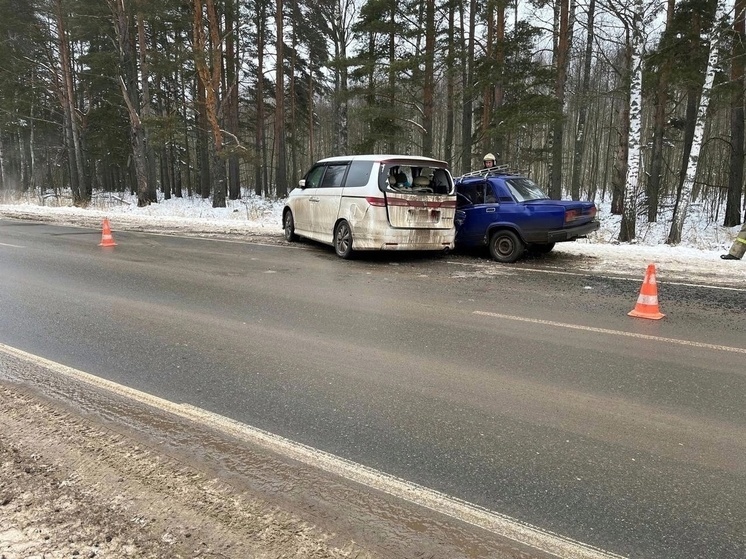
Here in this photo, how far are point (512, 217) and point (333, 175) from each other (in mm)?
3863

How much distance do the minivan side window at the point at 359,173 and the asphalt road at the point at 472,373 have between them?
2.24 meters

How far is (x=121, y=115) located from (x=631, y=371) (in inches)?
1550

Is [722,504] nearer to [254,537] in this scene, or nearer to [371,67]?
[254,537]

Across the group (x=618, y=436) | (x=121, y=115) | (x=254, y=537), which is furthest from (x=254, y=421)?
(x=121, y=115)

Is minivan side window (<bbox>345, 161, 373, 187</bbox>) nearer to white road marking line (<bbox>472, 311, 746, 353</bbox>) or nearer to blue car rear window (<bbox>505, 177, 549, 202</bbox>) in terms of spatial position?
blue car rear window (<bbox>505, 177, 549, 202</bbox>)

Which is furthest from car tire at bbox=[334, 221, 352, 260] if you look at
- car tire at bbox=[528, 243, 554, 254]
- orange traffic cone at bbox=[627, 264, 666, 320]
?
orange traffic cone at bbox=[627, 264, 666, 320]

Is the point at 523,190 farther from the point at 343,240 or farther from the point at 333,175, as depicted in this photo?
the point at 333,175

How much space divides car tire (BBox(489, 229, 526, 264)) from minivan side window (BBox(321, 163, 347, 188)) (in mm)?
3398

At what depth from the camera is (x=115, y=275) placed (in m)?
8.80

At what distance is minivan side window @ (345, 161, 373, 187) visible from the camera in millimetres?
10125

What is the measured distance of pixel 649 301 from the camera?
6.49 meters

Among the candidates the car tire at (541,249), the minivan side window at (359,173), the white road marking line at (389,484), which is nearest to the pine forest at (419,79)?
the car tire at (541,249)

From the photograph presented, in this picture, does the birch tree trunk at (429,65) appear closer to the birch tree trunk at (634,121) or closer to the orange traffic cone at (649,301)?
the birch tree trunk at (634,121)

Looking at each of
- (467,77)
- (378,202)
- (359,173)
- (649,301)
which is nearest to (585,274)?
(649,301)
